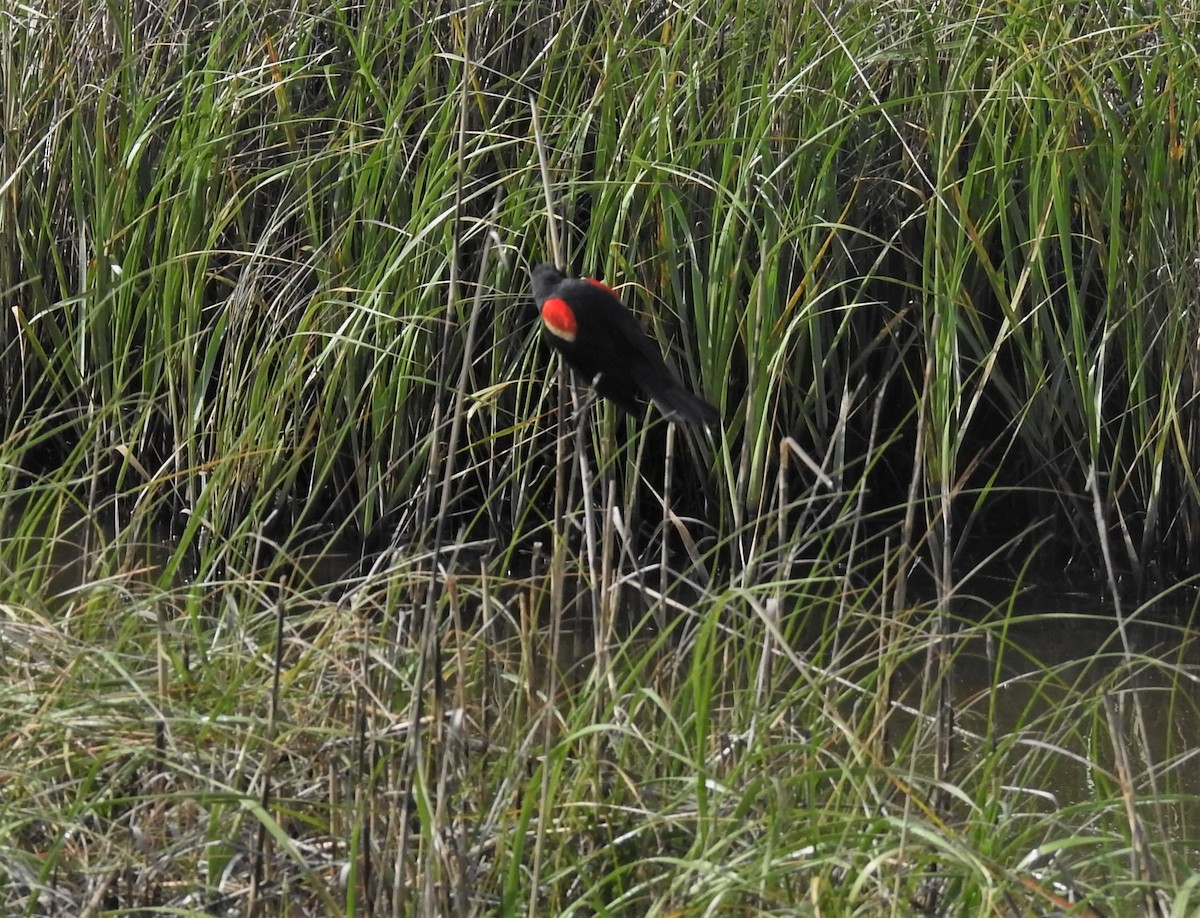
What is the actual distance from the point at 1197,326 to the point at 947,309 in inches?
27.9

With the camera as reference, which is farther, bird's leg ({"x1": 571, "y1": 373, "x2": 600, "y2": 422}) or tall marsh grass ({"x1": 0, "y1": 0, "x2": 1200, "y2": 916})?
tall marsh grass ({"x1": 0, "y1": 0, "x2": 1200, "y2": 916})

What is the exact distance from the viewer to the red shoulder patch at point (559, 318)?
8.10ft

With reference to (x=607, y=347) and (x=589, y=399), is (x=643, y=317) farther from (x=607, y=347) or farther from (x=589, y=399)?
(x=589, y=399)

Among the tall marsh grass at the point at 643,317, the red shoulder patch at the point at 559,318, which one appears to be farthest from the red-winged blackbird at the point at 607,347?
the tall marsh grass at the point at 643,317

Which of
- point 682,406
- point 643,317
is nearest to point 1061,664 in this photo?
point 682,406

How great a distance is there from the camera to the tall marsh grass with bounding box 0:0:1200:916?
7.39 ft

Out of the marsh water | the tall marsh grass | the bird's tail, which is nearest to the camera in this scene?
the tall marsh grass

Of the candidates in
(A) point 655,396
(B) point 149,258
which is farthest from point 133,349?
(A) point 655,396

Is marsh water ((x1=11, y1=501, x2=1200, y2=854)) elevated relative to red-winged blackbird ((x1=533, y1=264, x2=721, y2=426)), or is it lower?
lower

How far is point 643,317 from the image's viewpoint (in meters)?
3.49

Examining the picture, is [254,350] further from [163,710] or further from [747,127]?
[163,710]

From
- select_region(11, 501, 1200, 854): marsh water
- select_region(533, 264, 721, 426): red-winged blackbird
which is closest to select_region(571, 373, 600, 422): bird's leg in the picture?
select_region(533, 264, 721, 426): red-winged blackbird

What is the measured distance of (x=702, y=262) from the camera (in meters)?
3.52

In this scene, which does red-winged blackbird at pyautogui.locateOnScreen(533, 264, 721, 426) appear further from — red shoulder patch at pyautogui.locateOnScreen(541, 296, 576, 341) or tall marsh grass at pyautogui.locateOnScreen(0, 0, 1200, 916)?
A: tall marsh grass at pyautogui.locateOnScreen(0, 0, 1200, 916)
